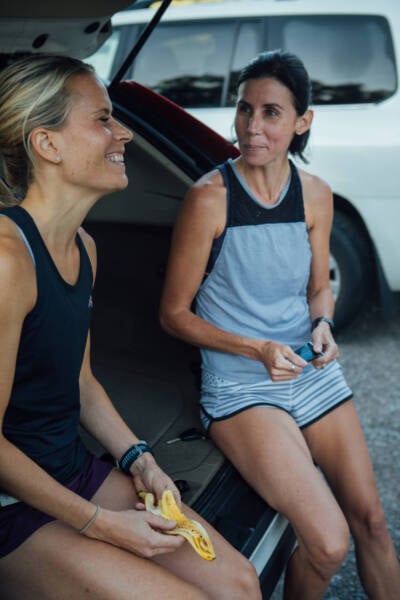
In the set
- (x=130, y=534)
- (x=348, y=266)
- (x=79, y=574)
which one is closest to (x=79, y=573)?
(x=79, y=574)

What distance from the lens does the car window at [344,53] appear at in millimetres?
4125

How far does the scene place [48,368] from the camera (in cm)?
157

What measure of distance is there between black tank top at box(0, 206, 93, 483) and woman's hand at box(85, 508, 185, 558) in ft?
0.64

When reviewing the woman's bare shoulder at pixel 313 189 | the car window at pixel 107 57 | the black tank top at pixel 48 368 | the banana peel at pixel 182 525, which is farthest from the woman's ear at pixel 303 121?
the car window at pixel 107 57

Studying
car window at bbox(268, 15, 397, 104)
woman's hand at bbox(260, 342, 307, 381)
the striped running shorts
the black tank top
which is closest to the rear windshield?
car window at bbox(268, 15, 397, 104)

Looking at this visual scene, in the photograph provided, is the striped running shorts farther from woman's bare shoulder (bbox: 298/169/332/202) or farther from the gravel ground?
the gravel ground

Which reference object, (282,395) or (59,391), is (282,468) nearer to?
(282,395)

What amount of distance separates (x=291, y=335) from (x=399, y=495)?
965 millimetres

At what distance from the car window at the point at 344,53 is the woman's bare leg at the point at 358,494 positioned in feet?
8.14

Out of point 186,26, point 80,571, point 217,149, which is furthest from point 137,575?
point 186,26

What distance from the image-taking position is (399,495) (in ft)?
9.37

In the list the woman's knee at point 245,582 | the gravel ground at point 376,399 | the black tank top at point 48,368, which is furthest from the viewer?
the gravel ground at point 376,399

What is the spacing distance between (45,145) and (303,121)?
0.98 metres

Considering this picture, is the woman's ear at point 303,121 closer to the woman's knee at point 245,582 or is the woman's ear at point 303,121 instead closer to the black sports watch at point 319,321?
the black sports watch at point 319,321
